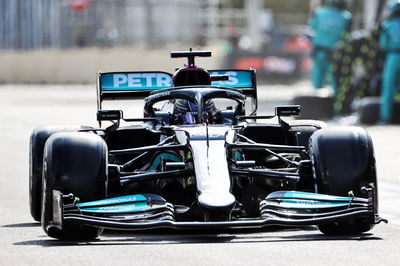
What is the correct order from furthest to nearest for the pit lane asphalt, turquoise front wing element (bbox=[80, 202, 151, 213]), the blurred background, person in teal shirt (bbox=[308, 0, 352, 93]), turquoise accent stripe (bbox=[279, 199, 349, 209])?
the blurred background < person in teal shirt (bbox=[308, 0, 352, 93]) < turquoise accent stripe (bbox=[279, 199, 349, 209]) < turquoise front wing element (bbox=[80, 202, 151, 213]) < the pit lane asphalt

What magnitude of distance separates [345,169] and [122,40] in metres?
42.2

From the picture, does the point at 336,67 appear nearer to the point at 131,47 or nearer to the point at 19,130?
the point at 19,130

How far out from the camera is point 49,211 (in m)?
9.42

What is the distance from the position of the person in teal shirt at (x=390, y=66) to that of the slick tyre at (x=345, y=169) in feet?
48.1

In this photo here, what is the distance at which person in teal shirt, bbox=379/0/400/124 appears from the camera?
2417cm

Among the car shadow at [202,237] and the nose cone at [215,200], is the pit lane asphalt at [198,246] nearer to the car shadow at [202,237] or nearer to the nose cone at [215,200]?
the car shadow at [202,237]

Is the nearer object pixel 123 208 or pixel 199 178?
pixel 123 208

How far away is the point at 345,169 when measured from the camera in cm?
959

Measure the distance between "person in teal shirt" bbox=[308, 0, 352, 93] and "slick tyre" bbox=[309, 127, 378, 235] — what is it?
60.0ft

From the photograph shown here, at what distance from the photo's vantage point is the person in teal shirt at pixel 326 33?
1105 inches

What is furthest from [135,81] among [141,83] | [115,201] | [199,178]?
[115,201]

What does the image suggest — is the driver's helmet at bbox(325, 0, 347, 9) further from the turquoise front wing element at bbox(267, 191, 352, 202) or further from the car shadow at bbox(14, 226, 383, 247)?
the turquoise front wing element at bbox(267, 191, 352, 202)

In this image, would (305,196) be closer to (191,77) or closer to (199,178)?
(199,178)

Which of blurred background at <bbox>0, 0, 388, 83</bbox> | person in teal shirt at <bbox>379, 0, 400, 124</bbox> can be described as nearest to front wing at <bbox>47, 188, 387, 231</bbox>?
person in teal shirt at <bbox>379, 0, 400, 124</bbox>
